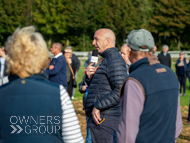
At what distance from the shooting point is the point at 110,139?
4520mm

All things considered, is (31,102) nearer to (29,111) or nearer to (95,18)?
(29,111)

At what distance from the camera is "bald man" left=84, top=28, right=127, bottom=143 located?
431 centimetres

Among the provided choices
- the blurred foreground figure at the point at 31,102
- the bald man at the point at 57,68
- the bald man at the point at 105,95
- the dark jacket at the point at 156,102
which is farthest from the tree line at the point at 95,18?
the blurred foreground figure at the point at 31,102

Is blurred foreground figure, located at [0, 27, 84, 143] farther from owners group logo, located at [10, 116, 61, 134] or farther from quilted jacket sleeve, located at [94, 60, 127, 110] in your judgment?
quilted jacket sleeve, located at [94, 60, 127, 110]

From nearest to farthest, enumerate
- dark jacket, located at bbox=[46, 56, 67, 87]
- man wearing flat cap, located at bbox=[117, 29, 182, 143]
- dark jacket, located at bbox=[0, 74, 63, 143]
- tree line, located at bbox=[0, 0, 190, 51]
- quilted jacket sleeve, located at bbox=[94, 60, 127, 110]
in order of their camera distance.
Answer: dark jacket, located at bbox=[0, 74, 63, 143] < man wearing flat cap, located at bbox=[117, 29, 182, 143] < quilted jacket sleeve, located at bbox=[94, 60, 127, 110] < dark jacket, located at bbox=[46, 56, 67, 87] < tree line, located at bbox=[0, 0, 190, 51]

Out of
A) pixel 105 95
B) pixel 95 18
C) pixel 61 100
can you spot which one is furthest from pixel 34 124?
pixel 95 18

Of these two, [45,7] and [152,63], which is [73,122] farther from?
[45,7]

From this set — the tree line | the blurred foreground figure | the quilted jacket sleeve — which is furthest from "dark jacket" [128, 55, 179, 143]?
the tree line

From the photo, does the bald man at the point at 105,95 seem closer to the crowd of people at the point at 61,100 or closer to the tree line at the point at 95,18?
the crowd of people at the point at 61,100

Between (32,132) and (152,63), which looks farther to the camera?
(152,63)

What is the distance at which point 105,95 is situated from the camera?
433 cm

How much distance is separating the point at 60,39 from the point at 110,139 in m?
62.9

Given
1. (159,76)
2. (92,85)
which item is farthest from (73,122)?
(92,85)

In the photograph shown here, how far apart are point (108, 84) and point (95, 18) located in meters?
58.4
